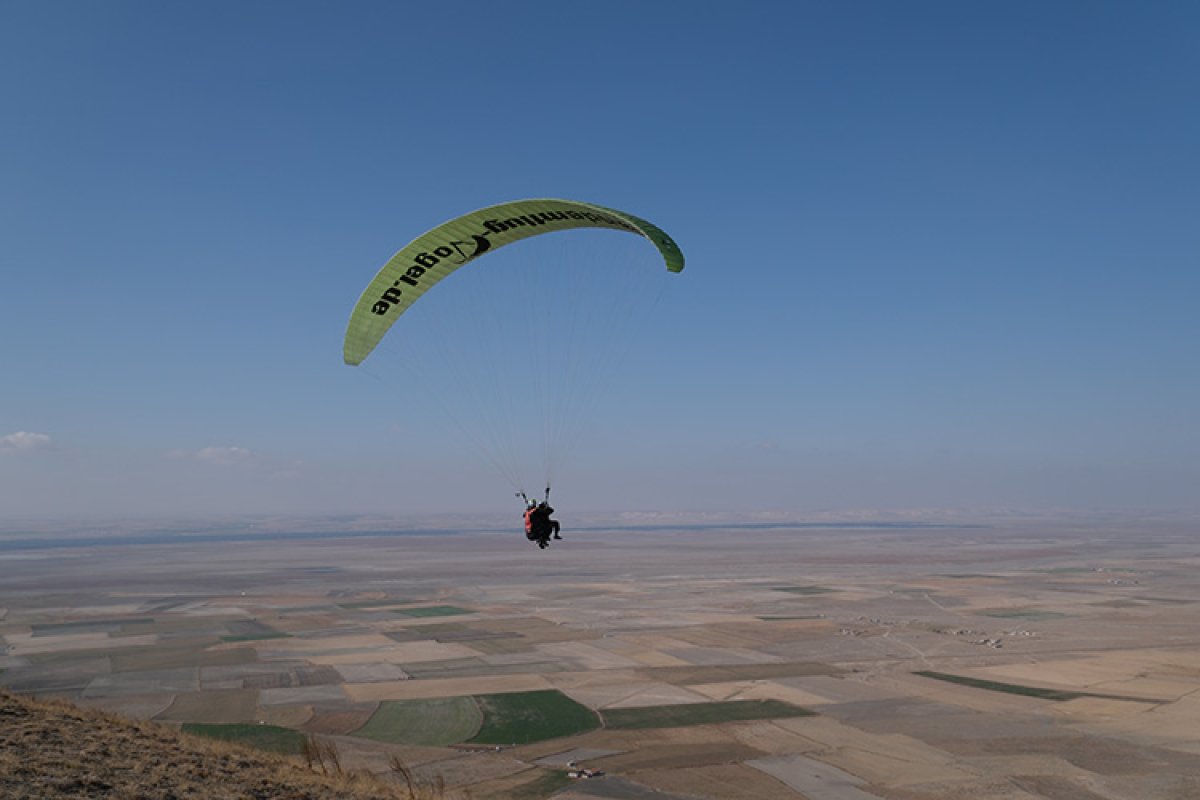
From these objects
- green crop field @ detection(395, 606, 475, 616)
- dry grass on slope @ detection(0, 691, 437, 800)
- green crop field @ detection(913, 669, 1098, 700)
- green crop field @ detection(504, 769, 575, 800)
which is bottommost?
green crop field @ detection(395, 606, 475, 616)

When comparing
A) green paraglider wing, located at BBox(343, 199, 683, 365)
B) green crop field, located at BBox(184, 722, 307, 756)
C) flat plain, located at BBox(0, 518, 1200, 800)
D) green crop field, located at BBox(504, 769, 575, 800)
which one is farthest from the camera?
green crop field, located at BBox(184, 722, 307, 756)

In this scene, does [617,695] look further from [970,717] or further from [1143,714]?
[1143,714]

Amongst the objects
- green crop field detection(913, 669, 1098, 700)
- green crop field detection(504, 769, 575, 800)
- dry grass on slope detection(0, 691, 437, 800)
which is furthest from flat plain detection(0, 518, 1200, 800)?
dry grass on slope detection(0, 691, 437, 800)

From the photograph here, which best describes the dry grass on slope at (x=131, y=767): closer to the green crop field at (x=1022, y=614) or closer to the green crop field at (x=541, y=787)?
the green crop field at (x=541, y=787)

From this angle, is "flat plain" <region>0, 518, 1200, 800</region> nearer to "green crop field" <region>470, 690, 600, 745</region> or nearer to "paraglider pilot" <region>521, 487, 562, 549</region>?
"green crop field" <region>470, 690, 600, 745</region>

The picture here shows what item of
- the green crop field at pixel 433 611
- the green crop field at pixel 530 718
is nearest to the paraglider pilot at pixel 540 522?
the green crop field at pixel 530 718

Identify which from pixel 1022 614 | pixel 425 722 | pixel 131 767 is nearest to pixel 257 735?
pixel 425 722

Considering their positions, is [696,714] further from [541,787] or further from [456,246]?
[456,246]

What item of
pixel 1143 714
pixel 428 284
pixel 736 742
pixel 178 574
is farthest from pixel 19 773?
pixel 178 574
